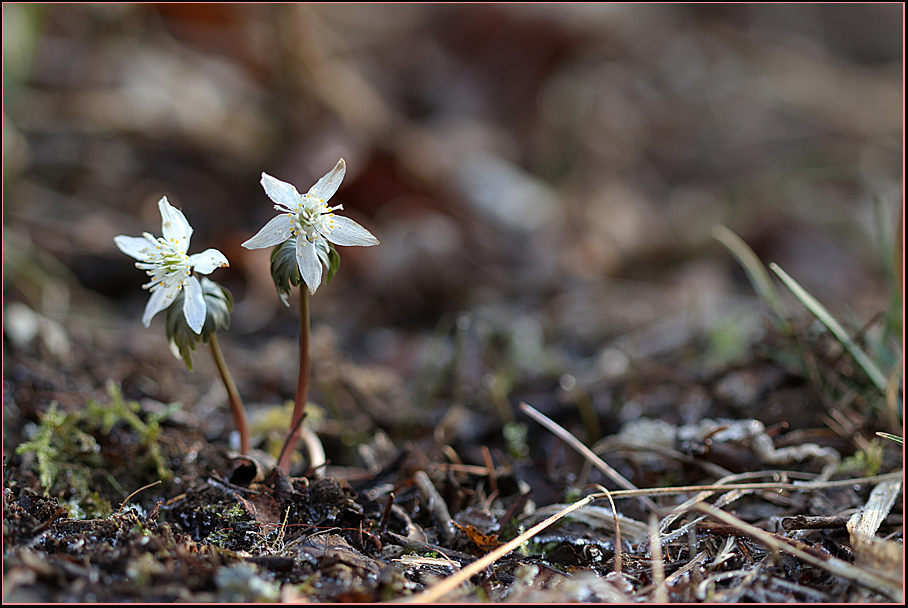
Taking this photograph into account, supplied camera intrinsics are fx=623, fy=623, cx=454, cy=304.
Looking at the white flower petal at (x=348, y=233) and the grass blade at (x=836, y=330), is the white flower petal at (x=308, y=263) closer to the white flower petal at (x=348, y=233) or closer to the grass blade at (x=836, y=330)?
the white flower petal at (x=348, y=233)

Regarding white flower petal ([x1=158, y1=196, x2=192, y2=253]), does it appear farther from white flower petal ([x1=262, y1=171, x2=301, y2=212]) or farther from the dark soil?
the dark soil

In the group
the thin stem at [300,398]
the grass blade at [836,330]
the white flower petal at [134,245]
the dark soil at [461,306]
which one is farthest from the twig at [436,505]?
the grass blade at [836,330]

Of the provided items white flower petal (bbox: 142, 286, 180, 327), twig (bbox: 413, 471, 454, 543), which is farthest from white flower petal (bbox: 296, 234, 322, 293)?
twig (bbox: 413, 471, 454, 543)

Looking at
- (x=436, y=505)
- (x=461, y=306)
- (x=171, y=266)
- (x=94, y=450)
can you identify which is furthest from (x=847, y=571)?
(x=461, y=306)

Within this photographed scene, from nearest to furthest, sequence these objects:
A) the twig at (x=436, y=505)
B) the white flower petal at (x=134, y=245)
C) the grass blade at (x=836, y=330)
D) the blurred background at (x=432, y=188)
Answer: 1. the white flower petal at (x=134, y=245)
2. the twig at (x=436, y=505)
3. the grass blade at (x=836, y=330)
4. the blurred background at (x=432, y=188)

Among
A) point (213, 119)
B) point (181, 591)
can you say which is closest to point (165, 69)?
point (213, 119)

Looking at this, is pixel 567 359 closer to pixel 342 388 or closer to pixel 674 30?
pixel 342 388

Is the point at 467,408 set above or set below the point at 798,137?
below

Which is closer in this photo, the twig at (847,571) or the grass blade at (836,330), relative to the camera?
the twig at (847,571)
